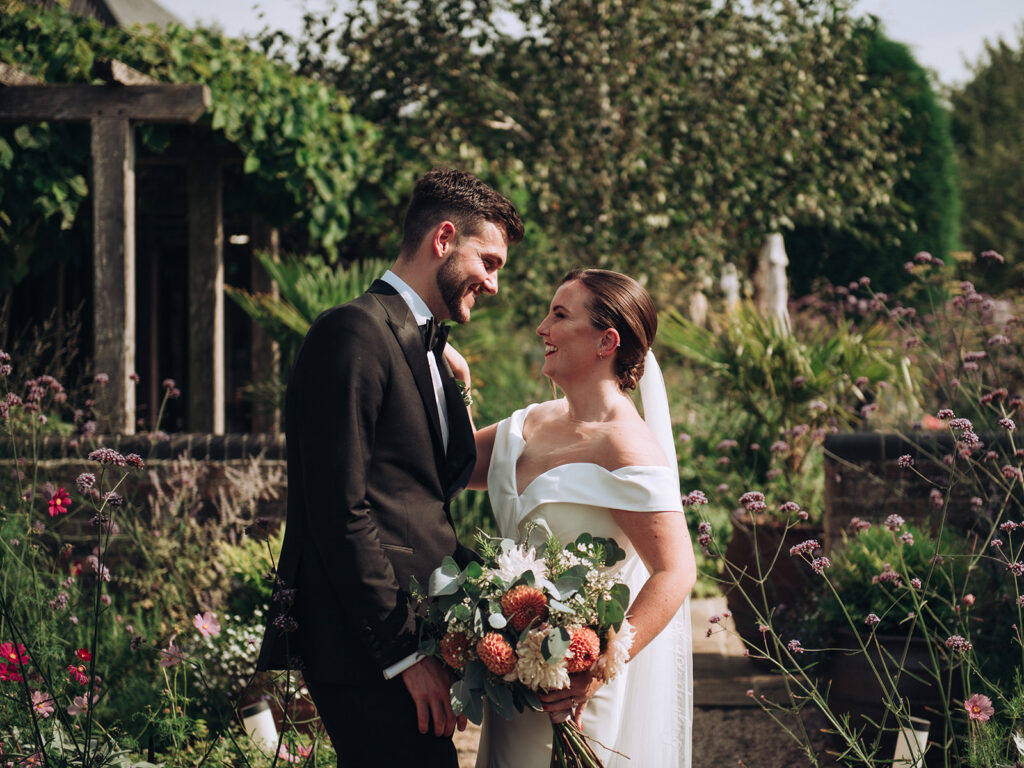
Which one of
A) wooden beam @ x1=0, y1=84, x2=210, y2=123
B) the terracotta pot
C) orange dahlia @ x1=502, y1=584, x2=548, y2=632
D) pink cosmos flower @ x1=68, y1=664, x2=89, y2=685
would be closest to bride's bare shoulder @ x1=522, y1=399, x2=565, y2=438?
orange dahlia @ x1=502, y1=584, x2=548, y2=632

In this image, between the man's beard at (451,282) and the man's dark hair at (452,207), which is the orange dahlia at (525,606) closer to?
the man's beard at (451,282)

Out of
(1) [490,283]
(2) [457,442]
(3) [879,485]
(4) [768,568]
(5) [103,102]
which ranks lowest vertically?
(4) [768,568]

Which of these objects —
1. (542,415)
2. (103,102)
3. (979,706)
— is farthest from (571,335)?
(103,102)

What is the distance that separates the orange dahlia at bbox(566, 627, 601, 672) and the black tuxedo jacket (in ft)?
1.26

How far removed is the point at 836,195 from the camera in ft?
28.0

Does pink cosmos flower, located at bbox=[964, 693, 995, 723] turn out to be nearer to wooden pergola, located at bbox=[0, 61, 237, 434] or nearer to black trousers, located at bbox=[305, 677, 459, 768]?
black trousers, located at bbox=[305, 677, 459, 768]

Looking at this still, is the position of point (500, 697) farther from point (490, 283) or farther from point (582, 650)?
point (490, 283)

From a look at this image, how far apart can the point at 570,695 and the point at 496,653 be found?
0.90 ft

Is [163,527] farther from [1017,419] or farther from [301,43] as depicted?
[301,43]

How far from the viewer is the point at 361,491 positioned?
82.3 inches

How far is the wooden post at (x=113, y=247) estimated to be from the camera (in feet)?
19.7

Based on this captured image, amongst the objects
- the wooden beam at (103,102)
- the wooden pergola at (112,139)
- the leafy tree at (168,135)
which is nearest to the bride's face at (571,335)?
the wooden pergola at (112,139)

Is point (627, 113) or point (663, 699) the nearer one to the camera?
point (663, 699)

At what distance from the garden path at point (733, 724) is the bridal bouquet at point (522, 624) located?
208 centimetres
